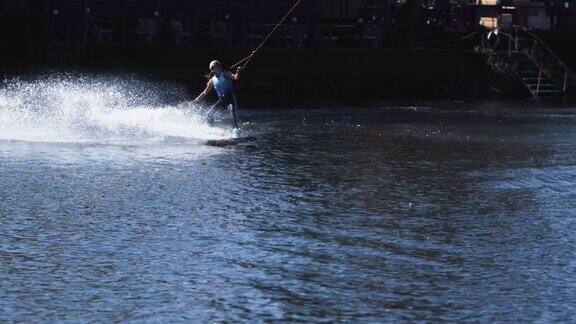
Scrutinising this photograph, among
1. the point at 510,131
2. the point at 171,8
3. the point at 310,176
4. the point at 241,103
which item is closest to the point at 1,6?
the point at 171,8

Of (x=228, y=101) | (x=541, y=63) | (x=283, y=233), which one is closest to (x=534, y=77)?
(x=541, y=63)

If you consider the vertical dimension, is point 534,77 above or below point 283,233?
below

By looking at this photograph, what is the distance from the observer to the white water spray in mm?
24484

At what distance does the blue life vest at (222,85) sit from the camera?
25312mm

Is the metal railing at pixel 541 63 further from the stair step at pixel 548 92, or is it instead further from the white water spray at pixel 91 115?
the white water spray at pixel 91 115

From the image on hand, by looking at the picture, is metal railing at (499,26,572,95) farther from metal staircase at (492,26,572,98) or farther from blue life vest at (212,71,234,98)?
blue life vest at (212,71,234,98)

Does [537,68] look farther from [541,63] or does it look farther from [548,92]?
[548,92]

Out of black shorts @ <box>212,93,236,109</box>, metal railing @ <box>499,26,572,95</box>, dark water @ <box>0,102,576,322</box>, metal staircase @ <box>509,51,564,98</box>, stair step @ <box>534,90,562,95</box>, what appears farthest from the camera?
metal railing @ <box>499,26,572,95</box>

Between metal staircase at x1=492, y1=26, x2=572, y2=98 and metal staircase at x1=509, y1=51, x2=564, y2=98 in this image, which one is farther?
metal staircase at x1=492, y1=26, x2=572, y2=98

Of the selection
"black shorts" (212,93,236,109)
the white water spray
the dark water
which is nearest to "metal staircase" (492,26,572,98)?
the white water spray

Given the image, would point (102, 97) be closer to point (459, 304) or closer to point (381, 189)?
point (381, 189)

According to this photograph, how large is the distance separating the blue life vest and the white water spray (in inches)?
38.0

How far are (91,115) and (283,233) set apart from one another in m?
17.3

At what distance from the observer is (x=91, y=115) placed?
1151 inches
